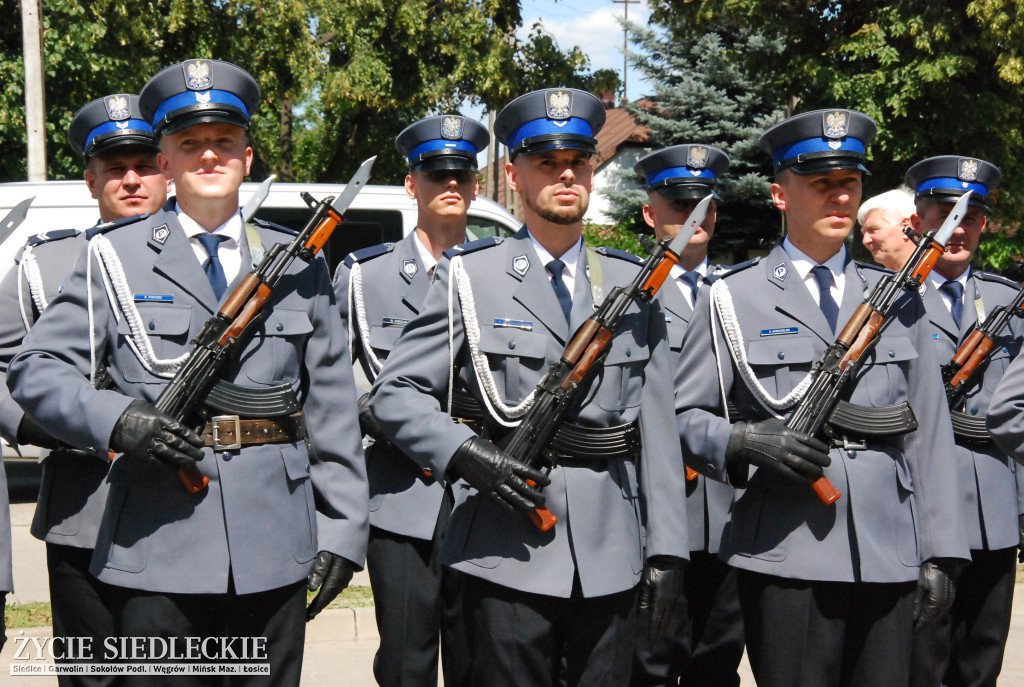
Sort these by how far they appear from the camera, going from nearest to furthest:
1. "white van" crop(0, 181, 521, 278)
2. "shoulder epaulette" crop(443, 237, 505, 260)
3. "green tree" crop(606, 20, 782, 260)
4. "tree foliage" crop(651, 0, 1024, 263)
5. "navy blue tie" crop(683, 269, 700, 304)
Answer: "shoulder epaulette" crop(443, 237, 505, 260)
"navy blue tie" crop(683, 269, 700, 304)
"white van" crop(0, 181, 521, 278)
"tree foliage" crop(651, 0, 1024, 263)
"green tree" crop(606, 20, 782, 260)

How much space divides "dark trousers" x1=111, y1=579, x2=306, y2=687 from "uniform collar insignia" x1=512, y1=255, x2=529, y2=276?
1100 mm

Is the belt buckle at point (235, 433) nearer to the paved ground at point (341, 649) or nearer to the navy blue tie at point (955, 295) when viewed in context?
the paved ground at point (341, 649)

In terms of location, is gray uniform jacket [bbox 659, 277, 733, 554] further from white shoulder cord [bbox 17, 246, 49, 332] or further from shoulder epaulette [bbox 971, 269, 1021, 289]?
white shoulder cord [bbox 17, 246, 49, 332]

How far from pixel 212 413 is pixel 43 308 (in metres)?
1.25

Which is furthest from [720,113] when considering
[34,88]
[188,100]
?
[188,100]

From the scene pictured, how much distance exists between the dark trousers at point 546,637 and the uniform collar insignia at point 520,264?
914 millimetres

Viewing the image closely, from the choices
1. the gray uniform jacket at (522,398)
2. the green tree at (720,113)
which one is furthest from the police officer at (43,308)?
the green tree at (720,113)

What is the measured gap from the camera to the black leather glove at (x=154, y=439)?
3.00 meters

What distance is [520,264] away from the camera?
3.61 metres

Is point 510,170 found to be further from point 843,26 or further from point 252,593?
point 843,26

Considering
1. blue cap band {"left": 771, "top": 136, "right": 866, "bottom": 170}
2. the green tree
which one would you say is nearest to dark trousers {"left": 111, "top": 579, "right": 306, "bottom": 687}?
blue cap band {"left": 771, "top": 136, "right": 866, "bottom": 170}

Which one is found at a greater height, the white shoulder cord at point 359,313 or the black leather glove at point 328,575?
the white shoulder cord at point 359,313

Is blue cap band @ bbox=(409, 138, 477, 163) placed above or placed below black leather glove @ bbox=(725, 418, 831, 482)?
above

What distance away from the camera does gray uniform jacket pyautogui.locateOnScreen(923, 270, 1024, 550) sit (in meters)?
4.69
